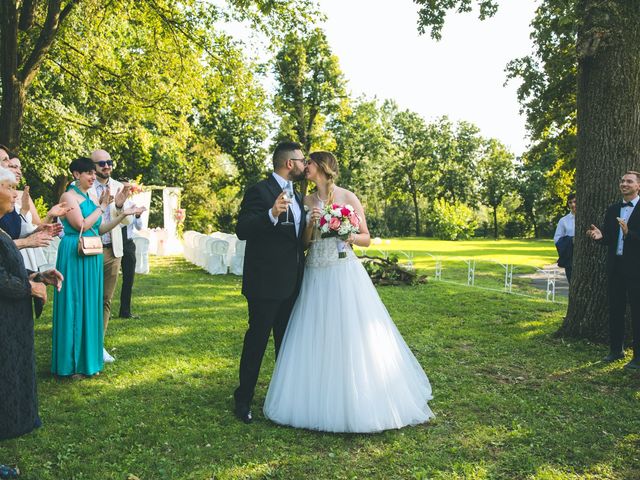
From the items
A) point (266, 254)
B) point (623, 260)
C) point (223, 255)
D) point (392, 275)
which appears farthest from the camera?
point (223, 255)

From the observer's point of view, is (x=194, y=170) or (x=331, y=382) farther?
(x=194, y=170)

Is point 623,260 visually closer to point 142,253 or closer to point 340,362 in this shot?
point 340,362

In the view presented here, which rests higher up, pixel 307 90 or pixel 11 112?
pixel 307 90

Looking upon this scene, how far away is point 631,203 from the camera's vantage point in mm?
6844

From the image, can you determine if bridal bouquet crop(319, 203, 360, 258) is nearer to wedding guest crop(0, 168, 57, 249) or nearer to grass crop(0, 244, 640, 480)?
grass crop(0, 244, 640, 480)

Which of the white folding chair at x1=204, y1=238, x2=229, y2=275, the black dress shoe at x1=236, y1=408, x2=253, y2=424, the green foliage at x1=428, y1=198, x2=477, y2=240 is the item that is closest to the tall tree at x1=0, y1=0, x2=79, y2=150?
the white folding chair at x1=204, y1=238, x2=229, y2=275

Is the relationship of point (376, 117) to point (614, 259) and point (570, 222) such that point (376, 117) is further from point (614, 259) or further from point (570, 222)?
point (614, 259)

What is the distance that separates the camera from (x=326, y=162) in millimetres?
5016

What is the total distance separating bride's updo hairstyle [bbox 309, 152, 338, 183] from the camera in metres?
5.01

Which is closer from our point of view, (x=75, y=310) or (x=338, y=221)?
(x=338, y=221)

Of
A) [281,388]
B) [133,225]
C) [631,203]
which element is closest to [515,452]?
[281,388]

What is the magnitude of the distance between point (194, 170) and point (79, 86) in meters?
22.3

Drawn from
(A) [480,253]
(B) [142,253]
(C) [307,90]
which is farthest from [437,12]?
(C) [307,90]

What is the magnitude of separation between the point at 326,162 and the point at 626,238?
413 cm
